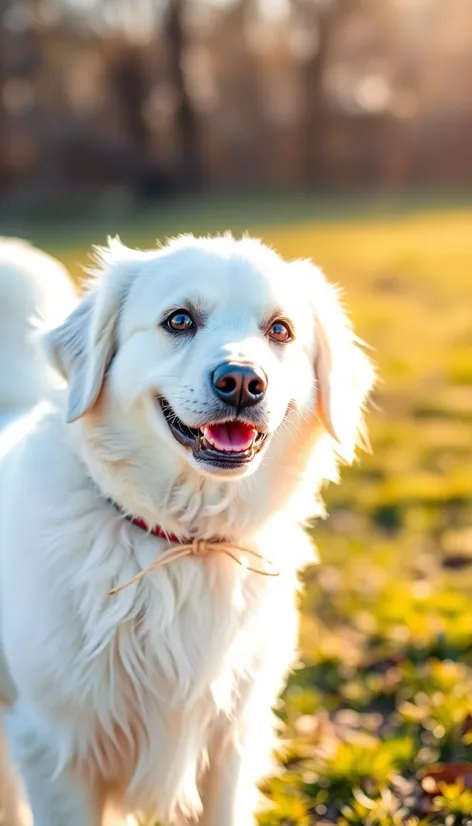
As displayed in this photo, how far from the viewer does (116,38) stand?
1053 inches

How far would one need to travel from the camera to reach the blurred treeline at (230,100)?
84.8ft

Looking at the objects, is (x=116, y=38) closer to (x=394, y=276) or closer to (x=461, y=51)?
(x=461, y=51)

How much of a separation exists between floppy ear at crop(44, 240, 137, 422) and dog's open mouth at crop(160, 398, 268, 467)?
0.80ft

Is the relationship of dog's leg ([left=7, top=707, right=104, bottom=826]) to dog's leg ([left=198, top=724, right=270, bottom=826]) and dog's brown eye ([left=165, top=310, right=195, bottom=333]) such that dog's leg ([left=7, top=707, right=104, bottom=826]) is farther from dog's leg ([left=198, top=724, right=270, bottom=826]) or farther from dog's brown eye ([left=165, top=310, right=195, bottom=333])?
dog's brown eye ([left=165, top=310, right=195, bottom=333])

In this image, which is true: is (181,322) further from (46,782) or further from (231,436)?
(46,782)

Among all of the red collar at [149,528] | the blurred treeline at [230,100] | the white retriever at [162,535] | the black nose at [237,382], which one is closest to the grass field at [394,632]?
the white retriever at [162,535]

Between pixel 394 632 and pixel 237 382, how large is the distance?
2.17 meters

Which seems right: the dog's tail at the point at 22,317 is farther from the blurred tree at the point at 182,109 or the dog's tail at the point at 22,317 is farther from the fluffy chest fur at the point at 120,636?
the blurred tree at the point at 182,109

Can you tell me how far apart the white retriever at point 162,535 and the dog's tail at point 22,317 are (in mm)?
598

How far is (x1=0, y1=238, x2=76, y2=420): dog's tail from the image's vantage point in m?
3.45

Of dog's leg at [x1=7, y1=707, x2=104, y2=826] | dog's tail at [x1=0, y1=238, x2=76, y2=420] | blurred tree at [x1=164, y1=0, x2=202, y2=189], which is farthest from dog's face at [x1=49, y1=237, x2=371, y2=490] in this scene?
blurred tree at [x1=164, y1=0, x2=202, y2=189]

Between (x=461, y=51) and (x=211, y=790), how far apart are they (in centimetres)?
2818

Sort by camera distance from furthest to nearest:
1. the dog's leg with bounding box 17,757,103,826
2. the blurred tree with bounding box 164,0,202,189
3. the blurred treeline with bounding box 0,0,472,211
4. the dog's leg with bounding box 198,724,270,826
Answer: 1. the blurred tree with bounding box 164,0,202,189
2. the blurred treeline with bounding box 0,0,472,211
3. the dog's leg with bounding box 198,724,270,826
4. the dog's leg with bounding box 17,757,103,826

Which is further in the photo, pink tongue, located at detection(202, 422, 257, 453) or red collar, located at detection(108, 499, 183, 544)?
red collar, located at detection(108, 499, 183, 544)
